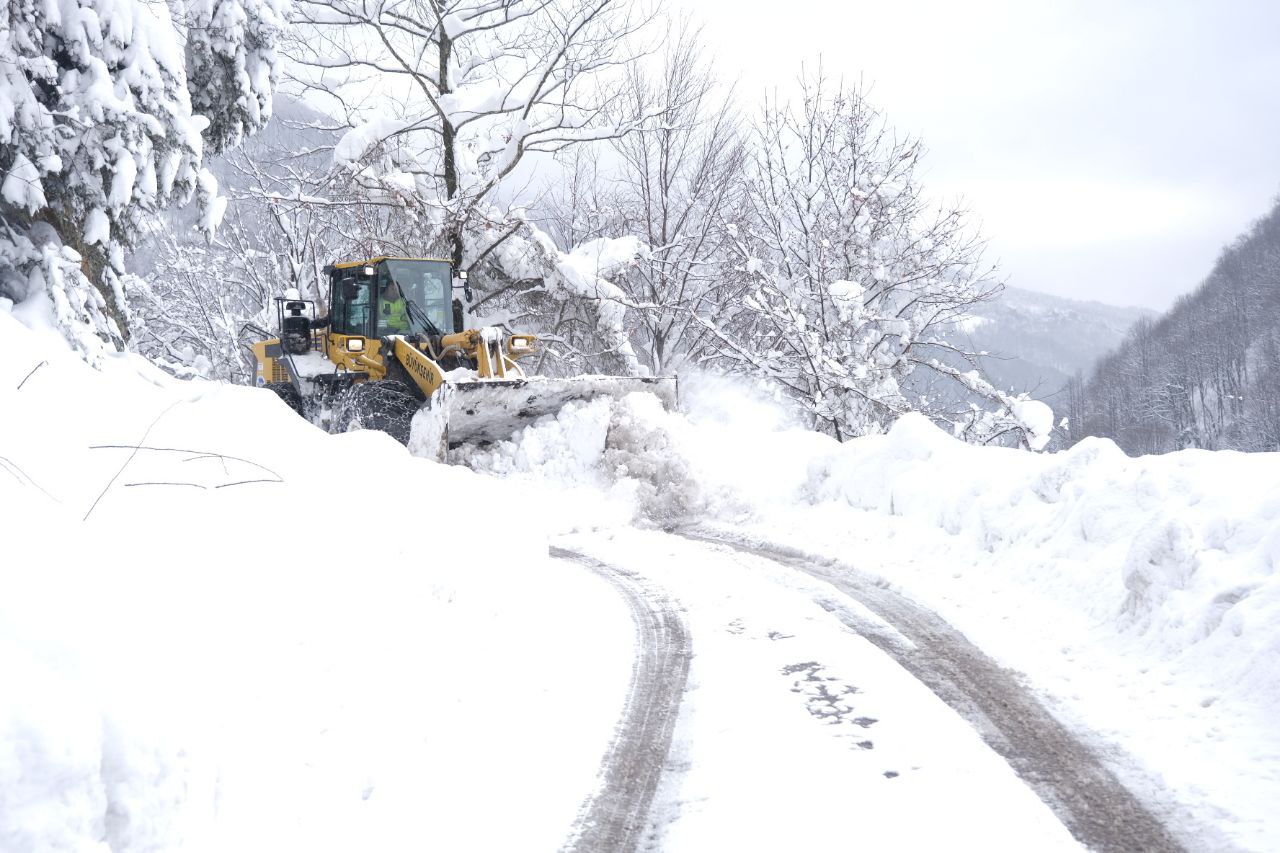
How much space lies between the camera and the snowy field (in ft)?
7.61

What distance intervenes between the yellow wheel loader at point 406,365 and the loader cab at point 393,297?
2 centimetres

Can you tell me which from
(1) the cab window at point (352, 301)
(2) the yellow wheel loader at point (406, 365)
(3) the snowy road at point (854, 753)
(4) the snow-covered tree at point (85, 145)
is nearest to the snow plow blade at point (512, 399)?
(2) the yellow wheel loader at point (406, 365)

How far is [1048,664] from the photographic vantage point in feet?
14.2

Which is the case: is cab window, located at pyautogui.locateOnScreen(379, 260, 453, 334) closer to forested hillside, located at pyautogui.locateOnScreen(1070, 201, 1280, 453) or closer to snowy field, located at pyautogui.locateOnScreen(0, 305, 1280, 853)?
snowy field, located at pyautogui.locateOnScreen(0, 305, 1280, 853)

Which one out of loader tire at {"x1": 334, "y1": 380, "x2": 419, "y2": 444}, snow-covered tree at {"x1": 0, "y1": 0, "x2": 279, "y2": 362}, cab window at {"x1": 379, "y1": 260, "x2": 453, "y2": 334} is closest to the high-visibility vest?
cab window at {"x1": 379, "y1": 260, "x2": 453, "y2": 334}

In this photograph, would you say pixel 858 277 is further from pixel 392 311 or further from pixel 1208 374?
pixel 1208 374

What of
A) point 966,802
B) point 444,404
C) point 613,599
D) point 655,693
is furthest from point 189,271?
point 966,802

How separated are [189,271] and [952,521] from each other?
24990mm

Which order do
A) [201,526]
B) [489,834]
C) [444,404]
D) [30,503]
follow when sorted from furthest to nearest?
1. [444,404]
2. [201,526]
3. [489,834]
4. [30,503]

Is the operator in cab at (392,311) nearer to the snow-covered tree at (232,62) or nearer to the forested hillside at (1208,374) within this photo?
the snow-covered tree at (232,62)

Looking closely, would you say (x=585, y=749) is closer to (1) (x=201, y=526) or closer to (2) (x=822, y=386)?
(1) (x=201, y=526)

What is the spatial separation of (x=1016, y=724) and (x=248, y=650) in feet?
9.97

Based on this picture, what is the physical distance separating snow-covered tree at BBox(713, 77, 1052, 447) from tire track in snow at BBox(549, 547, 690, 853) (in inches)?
371

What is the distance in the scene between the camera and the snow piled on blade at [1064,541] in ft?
11.6
